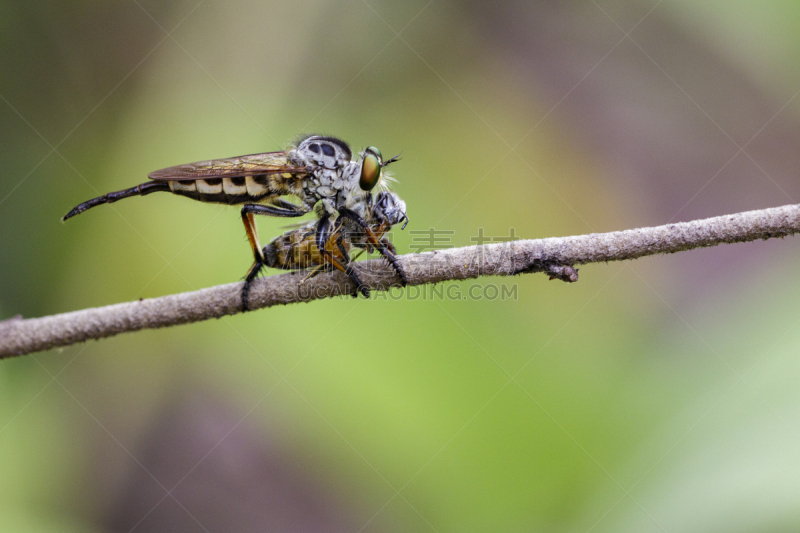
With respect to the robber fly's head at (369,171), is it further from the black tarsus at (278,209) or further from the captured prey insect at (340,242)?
the black tarsus at (278,209)

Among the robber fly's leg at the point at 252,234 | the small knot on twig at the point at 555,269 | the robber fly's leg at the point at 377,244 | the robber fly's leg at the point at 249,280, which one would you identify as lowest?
the robber fly's leg at the point at 249,280

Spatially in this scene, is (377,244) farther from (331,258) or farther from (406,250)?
(406,250)

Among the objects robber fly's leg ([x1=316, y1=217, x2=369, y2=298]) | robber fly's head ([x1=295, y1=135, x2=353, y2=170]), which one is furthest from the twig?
robber fly's head ([x1=295, y1=135, x2=353, y2=170])

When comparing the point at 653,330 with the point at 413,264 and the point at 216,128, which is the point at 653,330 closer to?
the point at 413,264

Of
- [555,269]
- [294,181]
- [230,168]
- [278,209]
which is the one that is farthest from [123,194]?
[555,269]

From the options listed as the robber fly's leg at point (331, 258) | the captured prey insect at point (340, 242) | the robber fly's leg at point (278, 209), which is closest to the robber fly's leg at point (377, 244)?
the captured prey insect at point (340, 242)

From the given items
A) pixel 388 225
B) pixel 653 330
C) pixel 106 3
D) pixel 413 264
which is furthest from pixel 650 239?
pixel 106 3
